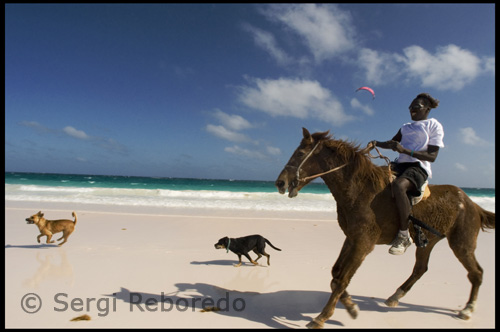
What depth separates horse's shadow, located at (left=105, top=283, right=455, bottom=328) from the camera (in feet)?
11.0

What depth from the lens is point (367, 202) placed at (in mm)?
3137

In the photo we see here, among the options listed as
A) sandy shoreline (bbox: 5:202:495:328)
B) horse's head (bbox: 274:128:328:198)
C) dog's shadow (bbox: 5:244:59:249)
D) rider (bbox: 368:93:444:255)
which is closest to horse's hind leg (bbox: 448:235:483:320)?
sandy shoreline (bbox: 5:202:495:328)

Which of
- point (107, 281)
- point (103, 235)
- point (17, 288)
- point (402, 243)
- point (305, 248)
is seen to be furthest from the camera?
point (103, 235)

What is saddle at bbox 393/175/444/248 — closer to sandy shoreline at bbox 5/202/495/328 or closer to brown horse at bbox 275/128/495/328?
brown horse at bbox 275/128/495/328

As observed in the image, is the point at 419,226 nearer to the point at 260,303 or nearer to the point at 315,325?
the point at 315,325

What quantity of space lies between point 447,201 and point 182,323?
3.28m

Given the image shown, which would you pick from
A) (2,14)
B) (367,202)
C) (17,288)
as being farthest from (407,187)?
(2,14)

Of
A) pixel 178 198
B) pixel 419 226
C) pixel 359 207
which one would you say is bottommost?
pixel 178 198

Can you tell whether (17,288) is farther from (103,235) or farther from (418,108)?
(418,108)

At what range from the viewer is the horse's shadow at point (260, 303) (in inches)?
132

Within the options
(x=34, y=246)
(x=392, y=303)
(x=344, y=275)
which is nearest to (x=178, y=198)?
(x=34, y=246)

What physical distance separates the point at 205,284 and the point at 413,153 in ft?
11.0

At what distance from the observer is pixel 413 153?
10.3 ft

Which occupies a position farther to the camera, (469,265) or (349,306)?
(469,265)
